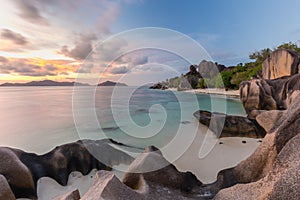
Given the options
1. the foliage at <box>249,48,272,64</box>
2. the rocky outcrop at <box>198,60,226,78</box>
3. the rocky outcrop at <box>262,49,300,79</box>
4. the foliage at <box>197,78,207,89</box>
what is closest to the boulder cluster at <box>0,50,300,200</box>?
the rocky outcrop at <box>198,60,226,78</box>

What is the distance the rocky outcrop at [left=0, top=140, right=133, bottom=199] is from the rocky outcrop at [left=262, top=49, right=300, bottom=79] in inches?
589

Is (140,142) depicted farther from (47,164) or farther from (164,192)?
(164,192)

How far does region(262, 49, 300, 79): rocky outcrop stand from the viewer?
14453mm

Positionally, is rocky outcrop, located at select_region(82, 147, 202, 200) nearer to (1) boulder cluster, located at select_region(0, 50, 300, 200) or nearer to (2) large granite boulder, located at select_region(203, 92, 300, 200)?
(1) boulder cluster, located at select_region(0, 50, 300, 200)

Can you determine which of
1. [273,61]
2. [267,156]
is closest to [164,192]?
[267,156]

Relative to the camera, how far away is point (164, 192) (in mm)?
2568

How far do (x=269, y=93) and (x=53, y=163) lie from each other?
13.2 metres

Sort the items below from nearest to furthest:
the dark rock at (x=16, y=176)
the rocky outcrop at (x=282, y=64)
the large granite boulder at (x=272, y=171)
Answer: the large granite boulder at (x=272, y=171), the dark rock at (x=16, y=176), the rocky outcrop at (x=282, y=64)

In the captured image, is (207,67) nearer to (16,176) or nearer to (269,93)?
(269,93)

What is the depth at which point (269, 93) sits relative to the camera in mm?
12914

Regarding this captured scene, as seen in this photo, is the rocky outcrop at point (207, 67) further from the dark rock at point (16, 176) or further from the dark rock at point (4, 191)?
the dark rock at point (4, 191)

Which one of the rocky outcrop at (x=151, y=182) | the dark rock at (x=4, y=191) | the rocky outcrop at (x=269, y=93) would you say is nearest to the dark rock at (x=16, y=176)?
the dark rock at (x=4, y=191)

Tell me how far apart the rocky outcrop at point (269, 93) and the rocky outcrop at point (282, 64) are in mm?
2218

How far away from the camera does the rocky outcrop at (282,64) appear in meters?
14.5
